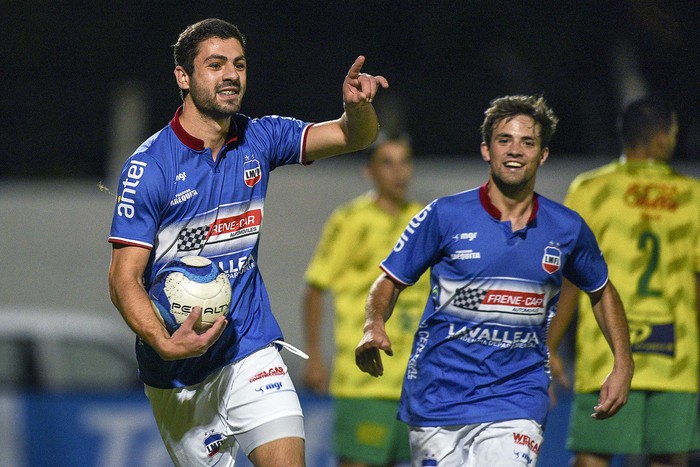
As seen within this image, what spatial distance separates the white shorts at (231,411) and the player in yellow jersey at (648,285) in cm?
210

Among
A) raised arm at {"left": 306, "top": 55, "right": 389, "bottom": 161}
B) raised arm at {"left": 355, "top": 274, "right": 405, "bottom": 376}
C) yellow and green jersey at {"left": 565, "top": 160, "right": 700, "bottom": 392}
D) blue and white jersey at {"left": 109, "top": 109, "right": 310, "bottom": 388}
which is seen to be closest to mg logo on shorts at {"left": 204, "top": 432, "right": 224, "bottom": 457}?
blue and white jersey at {"left": 109, "top": 109, "right": 310, "bottom": 388}

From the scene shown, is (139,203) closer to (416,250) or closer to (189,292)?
(189,292)

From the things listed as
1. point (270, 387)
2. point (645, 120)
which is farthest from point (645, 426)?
point (270, 387)

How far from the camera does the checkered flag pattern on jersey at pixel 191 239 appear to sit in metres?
4.89

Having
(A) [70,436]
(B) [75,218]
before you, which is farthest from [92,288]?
(A) [70,436]

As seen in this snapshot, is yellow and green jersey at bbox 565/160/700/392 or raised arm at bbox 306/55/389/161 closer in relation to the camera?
raised arm at bbox 306/55/389/161

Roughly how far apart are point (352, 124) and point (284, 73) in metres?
10.8

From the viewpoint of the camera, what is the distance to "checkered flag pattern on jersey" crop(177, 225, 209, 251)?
192 inches

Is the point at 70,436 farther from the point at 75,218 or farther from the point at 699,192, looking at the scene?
the point at 75,218

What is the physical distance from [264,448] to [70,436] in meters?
4.43

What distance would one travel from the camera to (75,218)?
1461cm

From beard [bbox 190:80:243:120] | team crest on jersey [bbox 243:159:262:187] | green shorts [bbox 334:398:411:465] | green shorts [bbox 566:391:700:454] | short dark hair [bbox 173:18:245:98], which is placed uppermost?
short dark hair [bbox 173:18:245:98]

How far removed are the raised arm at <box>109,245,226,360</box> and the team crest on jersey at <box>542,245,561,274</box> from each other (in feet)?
4.73

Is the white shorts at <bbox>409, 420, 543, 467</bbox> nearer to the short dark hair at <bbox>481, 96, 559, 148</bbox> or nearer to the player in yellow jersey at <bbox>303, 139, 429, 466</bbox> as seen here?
the short dark hair at <bbox>481, 96, 559, 148</bbox>
